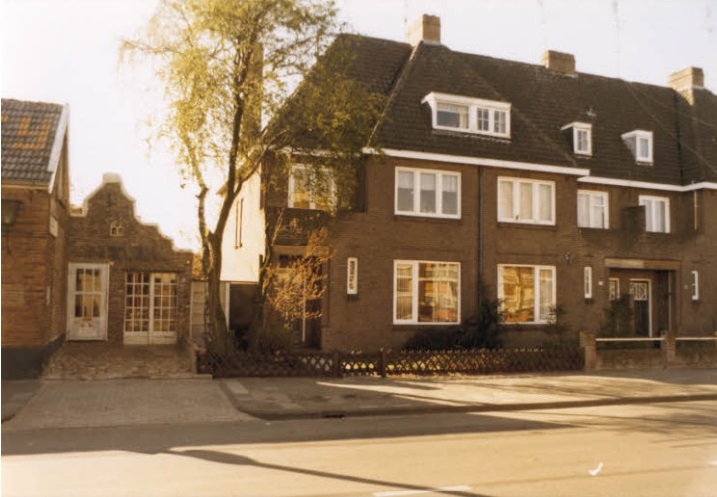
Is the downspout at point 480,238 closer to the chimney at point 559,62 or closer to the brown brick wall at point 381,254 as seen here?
the brown brick wall at point 381,254

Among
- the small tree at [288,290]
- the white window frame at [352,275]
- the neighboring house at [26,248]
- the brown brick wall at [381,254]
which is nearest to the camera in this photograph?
the neighboring house at [26,248]

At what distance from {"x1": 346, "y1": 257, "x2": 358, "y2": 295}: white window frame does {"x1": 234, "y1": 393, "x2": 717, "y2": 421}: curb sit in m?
8.22

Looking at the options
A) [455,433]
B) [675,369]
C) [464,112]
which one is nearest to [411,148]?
[464,112]

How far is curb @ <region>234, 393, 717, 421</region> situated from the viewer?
12.1m

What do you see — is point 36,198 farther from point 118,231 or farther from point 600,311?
point 600,311

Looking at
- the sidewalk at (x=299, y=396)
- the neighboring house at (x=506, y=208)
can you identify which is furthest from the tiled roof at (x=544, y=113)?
the sidewalk at (x=299, y=396)

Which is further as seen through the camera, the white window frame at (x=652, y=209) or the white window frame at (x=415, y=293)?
the white window frame at (x=652, y=209)

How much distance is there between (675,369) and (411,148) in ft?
35.8

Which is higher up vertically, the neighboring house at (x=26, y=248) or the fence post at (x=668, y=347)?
the neighboring house at (x=26, y=248)

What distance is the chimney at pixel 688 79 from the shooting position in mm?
31052

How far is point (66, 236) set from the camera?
22.0m

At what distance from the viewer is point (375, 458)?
865 centimetres

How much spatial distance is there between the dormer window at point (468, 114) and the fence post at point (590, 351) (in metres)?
8.18

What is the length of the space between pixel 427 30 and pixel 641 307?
14615mm
